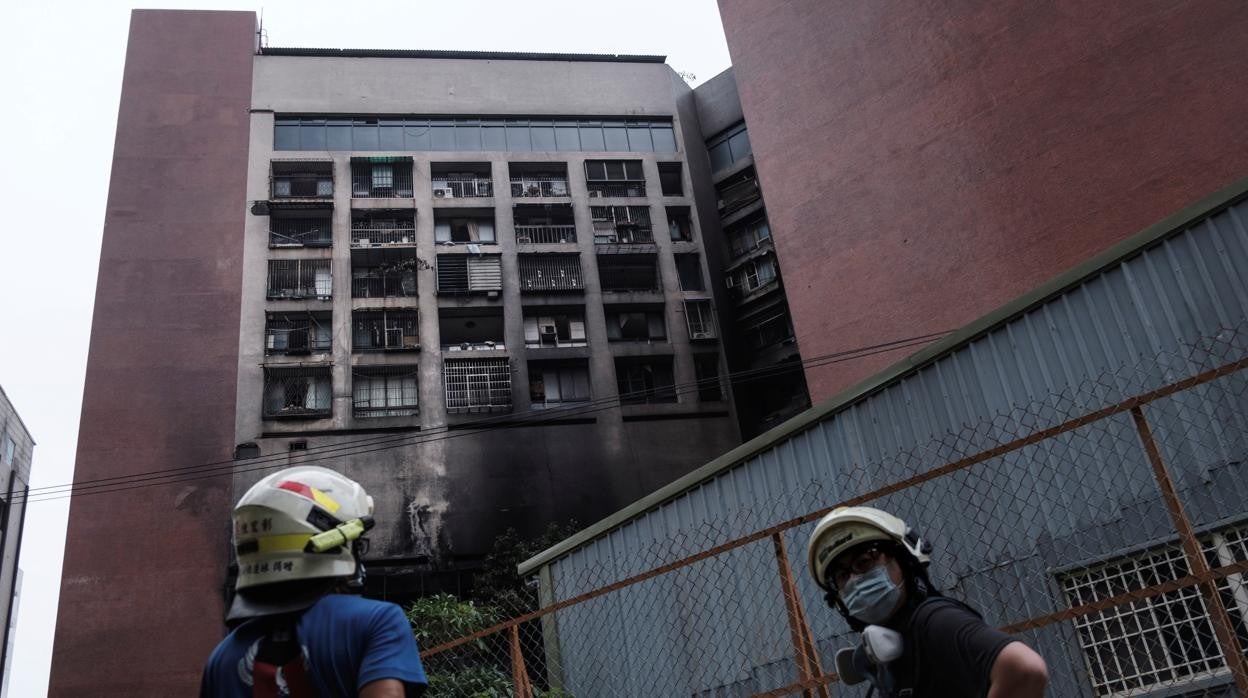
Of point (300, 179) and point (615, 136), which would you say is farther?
point (615, 136)

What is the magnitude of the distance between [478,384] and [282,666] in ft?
118

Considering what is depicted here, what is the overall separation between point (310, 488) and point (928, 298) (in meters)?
26.5

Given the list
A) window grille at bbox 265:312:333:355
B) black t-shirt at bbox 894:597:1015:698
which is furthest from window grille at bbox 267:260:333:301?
black t-shirt at bbox 894:597:1015:698

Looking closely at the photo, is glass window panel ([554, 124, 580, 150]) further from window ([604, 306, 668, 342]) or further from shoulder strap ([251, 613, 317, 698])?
shoulder strap ([251, 613, 317, 698])

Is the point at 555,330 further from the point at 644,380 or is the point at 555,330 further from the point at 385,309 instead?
the point at 385,309

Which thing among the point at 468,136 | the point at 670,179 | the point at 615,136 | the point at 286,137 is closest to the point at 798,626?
the point at 670,179

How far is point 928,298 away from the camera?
2747 cm

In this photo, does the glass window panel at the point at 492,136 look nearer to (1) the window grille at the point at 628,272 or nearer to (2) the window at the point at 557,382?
(1) the window grille at the point at 628,272

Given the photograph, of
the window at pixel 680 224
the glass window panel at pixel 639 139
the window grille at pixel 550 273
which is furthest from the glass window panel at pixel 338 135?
the window at pixel 680 224

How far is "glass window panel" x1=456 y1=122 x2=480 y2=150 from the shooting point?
43.2 meters

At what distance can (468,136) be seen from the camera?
4344 centimetres

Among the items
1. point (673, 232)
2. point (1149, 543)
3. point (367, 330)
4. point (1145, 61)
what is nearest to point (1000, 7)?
point (1145, 61)

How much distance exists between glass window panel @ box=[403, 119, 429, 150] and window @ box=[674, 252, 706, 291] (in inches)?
476

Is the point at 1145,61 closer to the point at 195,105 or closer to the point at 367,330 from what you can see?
the point at 367,330
